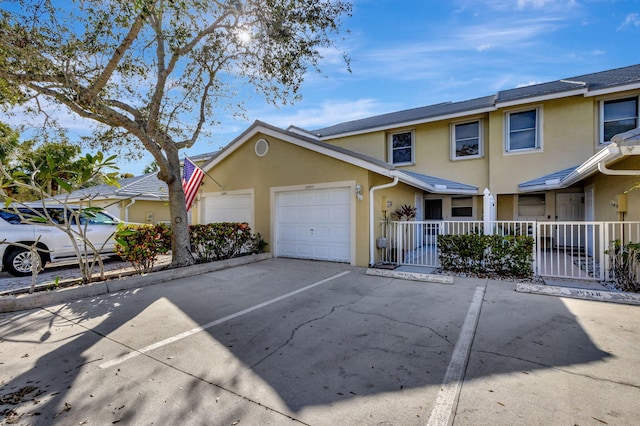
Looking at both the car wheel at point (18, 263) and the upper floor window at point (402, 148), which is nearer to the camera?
the car wheel at point (18, 263)

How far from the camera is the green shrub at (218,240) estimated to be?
8805mm

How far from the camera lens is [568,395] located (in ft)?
8.55

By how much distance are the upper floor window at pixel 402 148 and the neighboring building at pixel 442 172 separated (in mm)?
63

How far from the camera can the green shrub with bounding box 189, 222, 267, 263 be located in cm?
880

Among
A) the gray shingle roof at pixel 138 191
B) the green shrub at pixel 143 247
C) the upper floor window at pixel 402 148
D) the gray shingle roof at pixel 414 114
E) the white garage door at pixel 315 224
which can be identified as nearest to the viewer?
the green shrub at pixel 143 247

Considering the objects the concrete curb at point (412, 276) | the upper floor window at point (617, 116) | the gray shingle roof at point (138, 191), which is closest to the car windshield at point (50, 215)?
the gray shingle roof at point (138, 191)

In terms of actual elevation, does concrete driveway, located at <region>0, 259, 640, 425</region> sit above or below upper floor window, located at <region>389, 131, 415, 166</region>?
below

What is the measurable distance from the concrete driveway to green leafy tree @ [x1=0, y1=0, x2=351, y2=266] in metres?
4.25

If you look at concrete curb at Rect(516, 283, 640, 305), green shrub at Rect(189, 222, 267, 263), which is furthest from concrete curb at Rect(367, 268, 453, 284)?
green shrub at Rect(189, 222, 267, 263)

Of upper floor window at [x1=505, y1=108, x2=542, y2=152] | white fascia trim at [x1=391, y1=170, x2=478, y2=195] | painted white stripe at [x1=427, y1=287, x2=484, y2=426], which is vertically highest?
upper floor window at [x1=505, y1=108, x2=542, y2=152]

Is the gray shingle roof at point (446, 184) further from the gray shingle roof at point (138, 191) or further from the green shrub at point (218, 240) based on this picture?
the gray shingle roof at point (138, 191)

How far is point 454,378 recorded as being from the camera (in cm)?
289

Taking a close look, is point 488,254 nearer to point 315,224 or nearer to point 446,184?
point 446,184

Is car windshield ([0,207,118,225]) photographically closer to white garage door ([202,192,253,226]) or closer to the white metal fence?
white garage door ([202,192,253,226])
